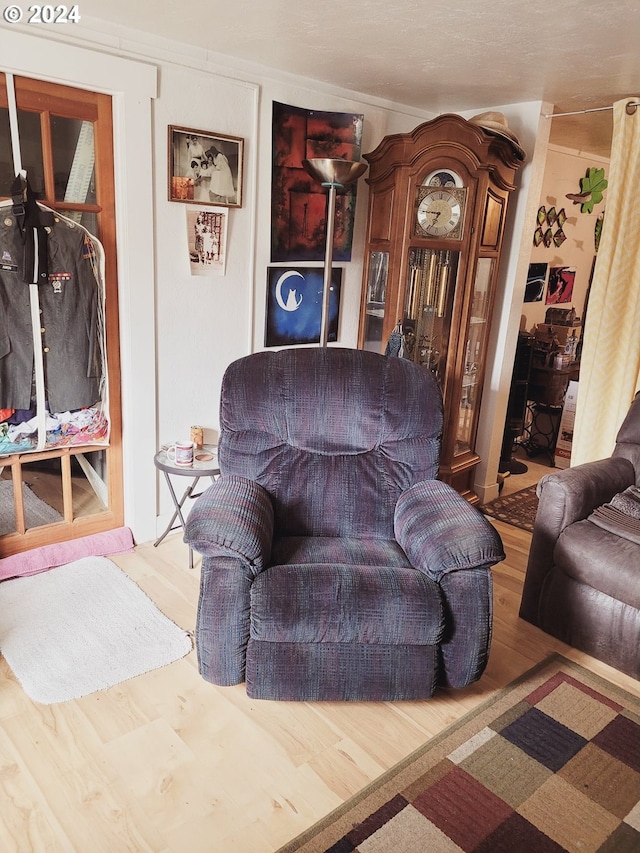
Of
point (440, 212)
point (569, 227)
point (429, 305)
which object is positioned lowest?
point (429, 305)

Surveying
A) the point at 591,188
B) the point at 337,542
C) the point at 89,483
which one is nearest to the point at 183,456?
the point at 89,483

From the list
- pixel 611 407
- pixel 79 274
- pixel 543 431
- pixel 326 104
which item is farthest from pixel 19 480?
pixel 543 431

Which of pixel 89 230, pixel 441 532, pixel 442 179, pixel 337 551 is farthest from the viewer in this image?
pixel 442 179

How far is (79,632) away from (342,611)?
3.59 ft

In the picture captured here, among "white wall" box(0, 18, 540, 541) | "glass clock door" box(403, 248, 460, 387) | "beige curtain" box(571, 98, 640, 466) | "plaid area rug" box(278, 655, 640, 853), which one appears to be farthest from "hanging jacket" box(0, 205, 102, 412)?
"beige curtain" box(571, 98, 640, 466)

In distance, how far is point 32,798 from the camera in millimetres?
1679

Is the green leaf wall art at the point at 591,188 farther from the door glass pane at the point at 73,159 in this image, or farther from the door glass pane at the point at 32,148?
the door glass pane at the point at 32,148

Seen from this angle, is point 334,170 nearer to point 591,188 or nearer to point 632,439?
point 632,439

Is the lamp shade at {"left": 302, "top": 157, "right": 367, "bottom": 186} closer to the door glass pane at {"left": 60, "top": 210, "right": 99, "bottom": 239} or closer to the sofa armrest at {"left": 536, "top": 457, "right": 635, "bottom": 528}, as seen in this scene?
the door glass pane at {"left": 60, "top": 210, "right": 99, "bottom": 239}

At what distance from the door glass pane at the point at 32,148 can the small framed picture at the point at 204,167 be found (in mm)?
519

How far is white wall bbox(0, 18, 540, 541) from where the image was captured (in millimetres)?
2496

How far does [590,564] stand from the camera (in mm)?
2289

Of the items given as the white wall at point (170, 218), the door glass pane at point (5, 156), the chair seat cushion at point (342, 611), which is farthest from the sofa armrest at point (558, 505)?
the door glass pane at point (5, 156)

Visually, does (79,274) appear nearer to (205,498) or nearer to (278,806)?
(205,498)
